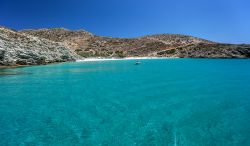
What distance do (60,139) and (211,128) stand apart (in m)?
8.60

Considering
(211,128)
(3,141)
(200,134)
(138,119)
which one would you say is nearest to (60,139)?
(3,141)

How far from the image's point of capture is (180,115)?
19.2 m

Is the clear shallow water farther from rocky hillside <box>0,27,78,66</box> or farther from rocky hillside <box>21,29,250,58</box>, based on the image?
rocky hillside <box>21,29,250,58</box>

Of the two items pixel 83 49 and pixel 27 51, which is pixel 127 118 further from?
pixel 83 49

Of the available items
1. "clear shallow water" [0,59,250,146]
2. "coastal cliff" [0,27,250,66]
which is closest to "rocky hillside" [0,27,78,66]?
"coastal cliff" [0,27,250,66]

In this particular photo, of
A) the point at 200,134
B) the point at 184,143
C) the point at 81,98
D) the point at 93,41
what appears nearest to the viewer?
the point at 184,143

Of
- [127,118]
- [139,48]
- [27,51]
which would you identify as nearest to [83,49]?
[139,48]

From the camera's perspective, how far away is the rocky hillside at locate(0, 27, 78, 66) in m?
69.3

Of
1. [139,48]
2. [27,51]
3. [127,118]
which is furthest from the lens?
[139,48]

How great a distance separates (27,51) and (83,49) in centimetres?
9027

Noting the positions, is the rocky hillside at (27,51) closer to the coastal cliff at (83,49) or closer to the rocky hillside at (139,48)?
the coastal cliff at (83,49)

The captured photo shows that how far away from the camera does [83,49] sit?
6545 inches

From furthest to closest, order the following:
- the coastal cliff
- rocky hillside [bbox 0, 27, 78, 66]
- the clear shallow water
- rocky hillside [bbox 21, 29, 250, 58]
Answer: rocky hillside [bbox 21, 29, 250, 58]
the coastal cliff
rocky hillside [bbox 0, 27, 78, 66]
the clear shallow water

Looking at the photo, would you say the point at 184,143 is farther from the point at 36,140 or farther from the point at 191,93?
the point at 191,93
